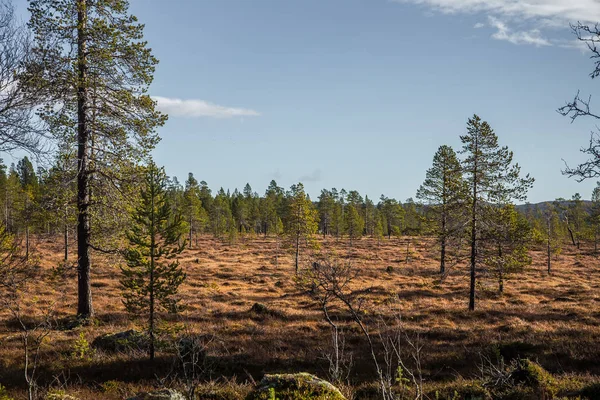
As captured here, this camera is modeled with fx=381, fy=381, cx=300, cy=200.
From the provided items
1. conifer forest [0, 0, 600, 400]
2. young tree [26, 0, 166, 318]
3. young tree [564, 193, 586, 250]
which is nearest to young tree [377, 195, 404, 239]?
young tree [564, 193, 586, 250]

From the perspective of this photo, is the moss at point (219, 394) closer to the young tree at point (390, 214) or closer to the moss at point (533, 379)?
the moss at point (533, 379)

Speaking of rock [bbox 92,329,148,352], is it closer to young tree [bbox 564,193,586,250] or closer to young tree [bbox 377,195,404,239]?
young tree [bbox 377,195,404,239]

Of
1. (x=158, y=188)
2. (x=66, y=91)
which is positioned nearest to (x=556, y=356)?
(x=158, y=188)

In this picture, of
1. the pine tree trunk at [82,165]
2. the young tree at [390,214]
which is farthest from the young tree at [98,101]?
the young tree at [390,214]

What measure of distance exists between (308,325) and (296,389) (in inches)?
562

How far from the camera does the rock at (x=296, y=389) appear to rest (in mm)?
5039

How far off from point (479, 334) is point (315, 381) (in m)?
15.0

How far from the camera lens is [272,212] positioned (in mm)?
86062

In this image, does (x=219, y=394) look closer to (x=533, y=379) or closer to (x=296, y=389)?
(x=296, y=389)

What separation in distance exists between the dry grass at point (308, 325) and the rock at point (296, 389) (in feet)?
7.36

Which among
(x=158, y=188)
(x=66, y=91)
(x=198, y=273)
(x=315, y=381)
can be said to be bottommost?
(x=198, y=273)

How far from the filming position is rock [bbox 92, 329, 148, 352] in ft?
42.7

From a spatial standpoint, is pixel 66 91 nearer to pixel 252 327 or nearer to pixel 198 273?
pixel 252 327

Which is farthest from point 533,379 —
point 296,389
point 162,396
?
point 162,396
